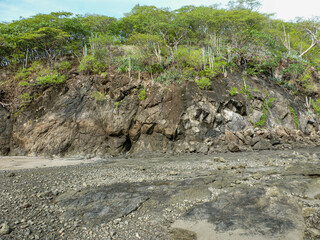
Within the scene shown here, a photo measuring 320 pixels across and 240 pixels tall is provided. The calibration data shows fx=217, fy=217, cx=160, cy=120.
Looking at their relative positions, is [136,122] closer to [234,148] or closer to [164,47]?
[234,148]

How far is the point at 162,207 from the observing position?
7.95m

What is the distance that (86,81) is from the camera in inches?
1096

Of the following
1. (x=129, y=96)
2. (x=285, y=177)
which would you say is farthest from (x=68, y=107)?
(x=285, y=177)

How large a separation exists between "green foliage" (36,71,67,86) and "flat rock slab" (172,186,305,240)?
25009 millimetres

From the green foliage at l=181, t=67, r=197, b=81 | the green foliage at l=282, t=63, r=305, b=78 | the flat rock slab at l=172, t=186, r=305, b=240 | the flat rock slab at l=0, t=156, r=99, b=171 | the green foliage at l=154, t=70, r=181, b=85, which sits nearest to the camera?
the flat rock slab at l=172, t=186, r=305, b=240

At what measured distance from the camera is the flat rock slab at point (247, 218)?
237 inches

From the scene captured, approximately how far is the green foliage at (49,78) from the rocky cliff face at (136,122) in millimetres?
870

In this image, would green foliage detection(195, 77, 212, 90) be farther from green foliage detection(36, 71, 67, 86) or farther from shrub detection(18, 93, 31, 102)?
shrub detection(18, 93, 31, 102)

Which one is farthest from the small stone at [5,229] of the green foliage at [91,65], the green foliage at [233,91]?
the green foliage at [233,91]

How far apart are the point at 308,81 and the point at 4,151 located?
143 feet

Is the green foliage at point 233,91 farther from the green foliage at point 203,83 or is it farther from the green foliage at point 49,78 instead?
the green foliage at point 49,78

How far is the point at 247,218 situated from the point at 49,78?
26630 millimetres

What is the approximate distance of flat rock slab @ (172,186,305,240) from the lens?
601cm

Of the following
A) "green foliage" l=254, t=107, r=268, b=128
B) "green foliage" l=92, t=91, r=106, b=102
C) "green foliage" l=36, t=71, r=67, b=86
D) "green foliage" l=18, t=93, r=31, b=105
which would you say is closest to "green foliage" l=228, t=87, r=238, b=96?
"green foliage" l=254, t=107, r=268, b=128
